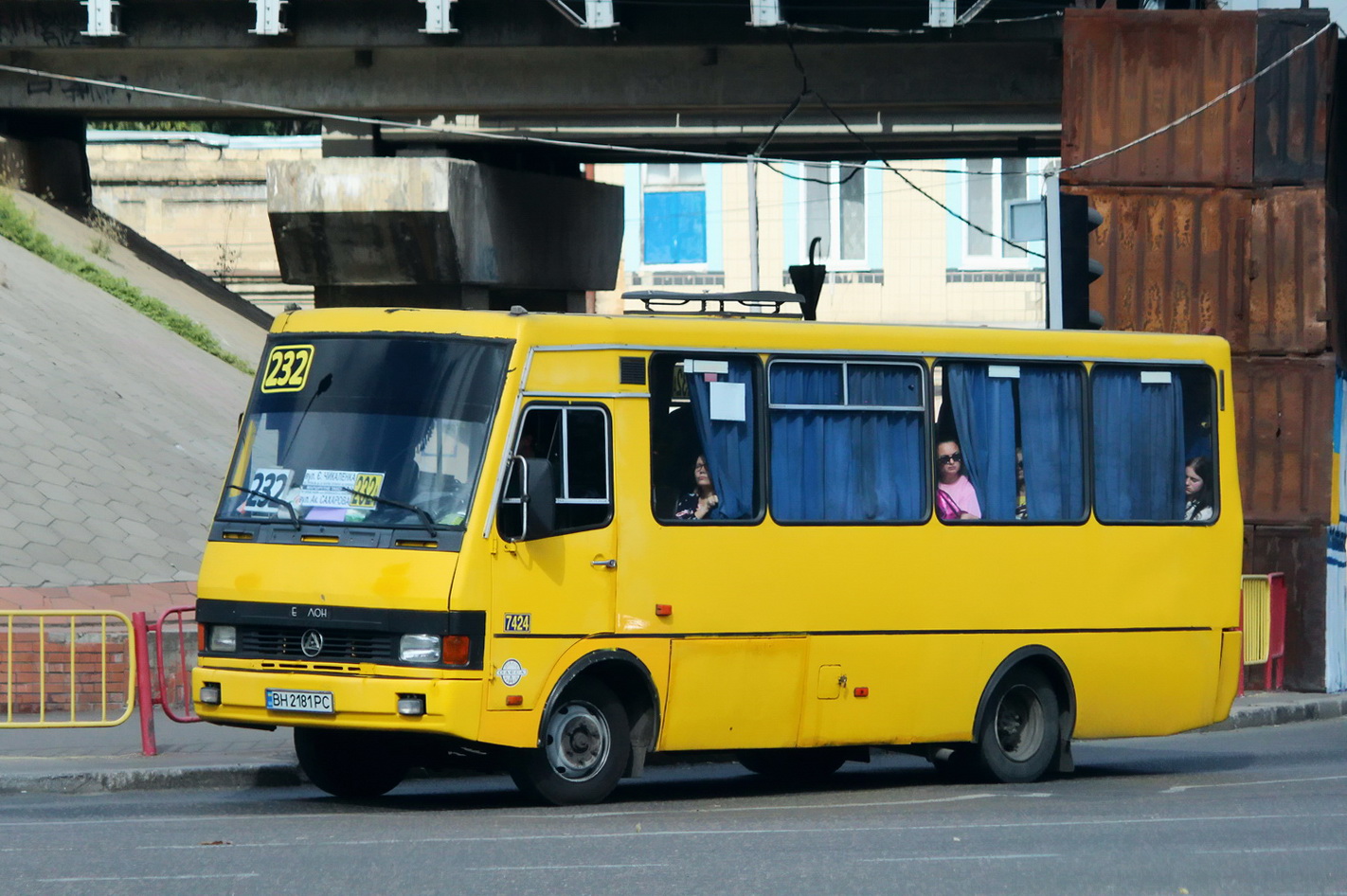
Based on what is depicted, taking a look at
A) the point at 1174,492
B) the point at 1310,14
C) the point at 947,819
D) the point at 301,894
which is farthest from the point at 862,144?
the point at 301,894

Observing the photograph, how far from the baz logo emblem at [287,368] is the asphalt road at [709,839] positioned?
2.20 metres

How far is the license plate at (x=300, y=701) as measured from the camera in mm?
10930

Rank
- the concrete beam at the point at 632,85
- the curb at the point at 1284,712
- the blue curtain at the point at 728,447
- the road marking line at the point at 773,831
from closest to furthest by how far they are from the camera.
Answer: the road marking line at the point at 773,831 < the blue curtain at the point at 728,447 < the curb at the point at 1284,712 < the concrete beam at the point at 632,85

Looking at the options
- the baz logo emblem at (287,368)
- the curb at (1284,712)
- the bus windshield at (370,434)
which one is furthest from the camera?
the curb at (1284,712)

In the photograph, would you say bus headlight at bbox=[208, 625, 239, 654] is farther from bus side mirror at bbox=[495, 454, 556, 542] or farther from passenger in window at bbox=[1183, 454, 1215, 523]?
passenger in window at bbox=[1183, 454, 1215, 523]

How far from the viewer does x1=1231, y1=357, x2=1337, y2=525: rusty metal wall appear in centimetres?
2148

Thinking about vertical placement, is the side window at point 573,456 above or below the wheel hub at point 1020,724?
above

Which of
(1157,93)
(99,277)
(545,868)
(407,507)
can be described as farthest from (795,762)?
(99,277)

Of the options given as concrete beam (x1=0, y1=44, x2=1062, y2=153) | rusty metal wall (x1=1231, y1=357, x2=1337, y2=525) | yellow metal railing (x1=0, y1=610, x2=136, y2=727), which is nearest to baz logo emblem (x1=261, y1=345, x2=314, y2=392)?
→ yellow metal railing (x1=0, y1=610, x2=136, y2=727)

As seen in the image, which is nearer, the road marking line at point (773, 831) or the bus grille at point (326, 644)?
the road marking line at point (773, 831)

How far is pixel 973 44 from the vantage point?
25.5 meters

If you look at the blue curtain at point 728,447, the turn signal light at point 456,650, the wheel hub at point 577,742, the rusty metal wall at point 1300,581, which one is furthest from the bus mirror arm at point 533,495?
the rusty metal wall at point 1300,581

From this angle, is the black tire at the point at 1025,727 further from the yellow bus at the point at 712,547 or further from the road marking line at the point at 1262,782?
the road marking line at the point at 1262,782

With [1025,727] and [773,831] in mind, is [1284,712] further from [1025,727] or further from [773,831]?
[773,831]
